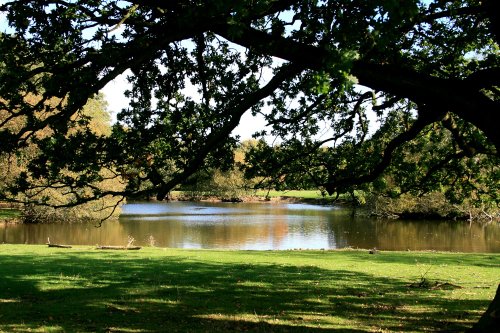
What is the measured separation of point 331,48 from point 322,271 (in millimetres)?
11604

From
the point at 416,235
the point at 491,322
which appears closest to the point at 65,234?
the point at 416,235

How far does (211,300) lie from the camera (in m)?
10.5

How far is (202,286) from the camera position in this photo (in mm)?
12422

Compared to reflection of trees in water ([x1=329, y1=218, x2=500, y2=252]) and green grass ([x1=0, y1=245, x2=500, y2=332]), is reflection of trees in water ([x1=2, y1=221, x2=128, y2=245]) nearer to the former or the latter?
green grass ([x1=0, y1=245, x2=500, y2=332])

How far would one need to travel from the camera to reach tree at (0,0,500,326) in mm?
6129

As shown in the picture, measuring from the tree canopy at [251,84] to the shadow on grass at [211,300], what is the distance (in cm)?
231

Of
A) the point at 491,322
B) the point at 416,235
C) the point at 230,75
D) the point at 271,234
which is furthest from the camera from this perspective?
the point at 416,235

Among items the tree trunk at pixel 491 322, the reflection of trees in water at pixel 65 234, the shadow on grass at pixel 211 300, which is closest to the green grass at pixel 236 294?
the shadow on grass at pixel 211 300

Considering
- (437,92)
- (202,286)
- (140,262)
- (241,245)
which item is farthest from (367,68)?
(241,245)

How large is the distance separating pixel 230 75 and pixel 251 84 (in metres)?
0.49

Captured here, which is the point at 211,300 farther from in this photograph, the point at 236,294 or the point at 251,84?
the point at 251,84

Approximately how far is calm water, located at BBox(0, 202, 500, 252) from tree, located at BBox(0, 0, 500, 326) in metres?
21.0

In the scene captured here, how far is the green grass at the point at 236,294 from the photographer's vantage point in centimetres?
843

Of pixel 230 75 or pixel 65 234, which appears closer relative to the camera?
pixel 230 75
